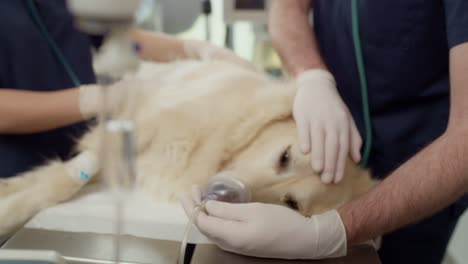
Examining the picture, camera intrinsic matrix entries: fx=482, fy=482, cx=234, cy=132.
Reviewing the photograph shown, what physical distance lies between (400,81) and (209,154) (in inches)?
18.8

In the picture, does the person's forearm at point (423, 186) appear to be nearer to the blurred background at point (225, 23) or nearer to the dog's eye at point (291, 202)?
the dog's eye at point (291, 202)

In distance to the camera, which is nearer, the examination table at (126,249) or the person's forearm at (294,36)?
the examination table at (126,249)

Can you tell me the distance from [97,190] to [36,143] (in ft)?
1.09

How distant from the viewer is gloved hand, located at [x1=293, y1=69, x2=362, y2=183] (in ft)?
3.26

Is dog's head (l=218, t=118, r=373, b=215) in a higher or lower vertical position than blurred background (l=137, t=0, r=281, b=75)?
higher

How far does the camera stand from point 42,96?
1.11 meters

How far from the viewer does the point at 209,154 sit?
1.10 metres

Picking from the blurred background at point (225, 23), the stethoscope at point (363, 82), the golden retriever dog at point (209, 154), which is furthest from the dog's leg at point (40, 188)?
the blurred background at point (225, 23)

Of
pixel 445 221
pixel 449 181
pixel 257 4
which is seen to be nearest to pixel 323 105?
pixel 449 181

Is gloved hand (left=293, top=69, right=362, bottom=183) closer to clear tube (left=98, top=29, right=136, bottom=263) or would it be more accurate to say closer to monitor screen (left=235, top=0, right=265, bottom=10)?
clear tube (left=98, top=29, right=136, bottom=263)

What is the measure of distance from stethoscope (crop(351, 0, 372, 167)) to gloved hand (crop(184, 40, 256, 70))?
1.29 ft

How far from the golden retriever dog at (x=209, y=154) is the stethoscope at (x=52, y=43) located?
231 mm

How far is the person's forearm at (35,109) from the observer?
3.56 feet

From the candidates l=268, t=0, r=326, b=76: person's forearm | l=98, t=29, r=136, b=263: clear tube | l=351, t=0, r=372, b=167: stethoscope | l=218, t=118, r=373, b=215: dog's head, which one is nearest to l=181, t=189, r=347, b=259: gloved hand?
l=218, t=118, r=373, b=215: dog's head
